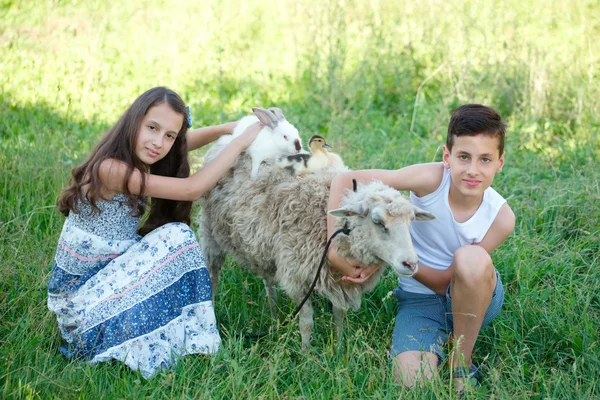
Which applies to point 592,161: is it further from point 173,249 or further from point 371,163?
point 173,249

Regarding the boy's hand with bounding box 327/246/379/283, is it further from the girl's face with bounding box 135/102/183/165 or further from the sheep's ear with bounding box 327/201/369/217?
the girl's face with bounding box 135/102/183/165

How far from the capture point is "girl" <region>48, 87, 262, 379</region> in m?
3.08

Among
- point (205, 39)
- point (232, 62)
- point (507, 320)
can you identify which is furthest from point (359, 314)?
point (205, 39)

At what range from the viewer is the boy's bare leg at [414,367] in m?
2.86

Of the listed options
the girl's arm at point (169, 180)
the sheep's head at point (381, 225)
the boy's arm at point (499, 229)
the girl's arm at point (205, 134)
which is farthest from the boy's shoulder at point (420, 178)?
the girl's arm at point (205, 134)

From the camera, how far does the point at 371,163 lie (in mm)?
5023

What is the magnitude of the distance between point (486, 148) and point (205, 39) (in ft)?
18.0

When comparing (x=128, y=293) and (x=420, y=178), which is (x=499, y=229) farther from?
(x=128, y=293)

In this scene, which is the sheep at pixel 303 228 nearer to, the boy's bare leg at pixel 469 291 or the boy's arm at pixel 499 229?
the boy's bare leg at pixel 469 291

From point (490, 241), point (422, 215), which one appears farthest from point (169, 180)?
point (490, 241)

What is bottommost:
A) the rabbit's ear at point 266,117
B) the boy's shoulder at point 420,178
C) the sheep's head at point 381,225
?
the sheep's head at point 381,225

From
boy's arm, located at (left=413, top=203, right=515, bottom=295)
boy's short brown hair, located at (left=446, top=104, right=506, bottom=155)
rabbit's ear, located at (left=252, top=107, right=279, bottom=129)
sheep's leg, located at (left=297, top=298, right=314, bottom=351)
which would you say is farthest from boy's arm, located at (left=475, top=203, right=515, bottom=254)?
rabbit's ear, located at (left=252, top=107, right=279, bottom=129)

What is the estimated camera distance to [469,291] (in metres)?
3.00

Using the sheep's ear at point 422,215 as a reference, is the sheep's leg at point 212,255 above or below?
below
